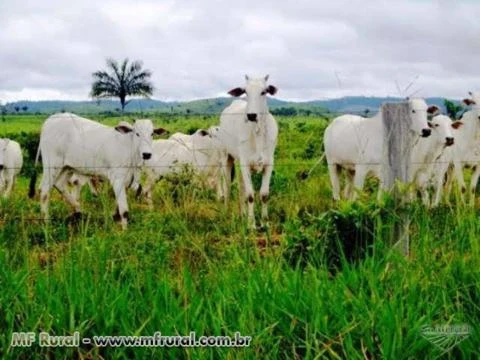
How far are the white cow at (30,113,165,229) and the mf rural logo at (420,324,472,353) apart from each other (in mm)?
6484

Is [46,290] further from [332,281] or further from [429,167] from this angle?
[429,167]

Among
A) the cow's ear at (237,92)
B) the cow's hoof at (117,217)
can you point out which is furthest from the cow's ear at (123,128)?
the cow's ear at (237,92)

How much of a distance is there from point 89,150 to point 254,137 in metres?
2.29

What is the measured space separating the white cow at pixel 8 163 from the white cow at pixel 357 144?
5.19 m

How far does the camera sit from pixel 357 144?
34.0 ft

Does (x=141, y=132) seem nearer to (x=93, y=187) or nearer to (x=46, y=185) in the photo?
(x=46, y=185)

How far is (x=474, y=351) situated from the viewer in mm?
3865

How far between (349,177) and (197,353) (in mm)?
7956

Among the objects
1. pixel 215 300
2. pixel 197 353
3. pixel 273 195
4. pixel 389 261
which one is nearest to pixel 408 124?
pixel 389 261

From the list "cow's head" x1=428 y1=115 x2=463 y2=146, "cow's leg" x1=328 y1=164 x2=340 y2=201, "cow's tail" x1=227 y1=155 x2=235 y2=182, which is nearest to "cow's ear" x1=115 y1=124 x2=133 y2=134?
"cow's tail" x1=227 y1=155 x2=235 y2=182

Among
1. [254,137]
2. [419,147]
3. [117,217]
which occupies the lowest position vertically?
[117,217]

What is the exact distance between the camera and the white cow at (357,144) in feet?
31.2

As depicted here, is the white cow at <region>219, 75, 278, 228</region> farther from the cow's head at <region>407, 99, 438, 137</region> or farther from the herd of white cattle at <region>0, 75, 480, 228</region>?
the cow's head at <region>407, 99, 438, 137</region>

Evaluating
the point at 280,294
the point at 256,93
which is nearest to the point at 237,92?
the point at 256,93
